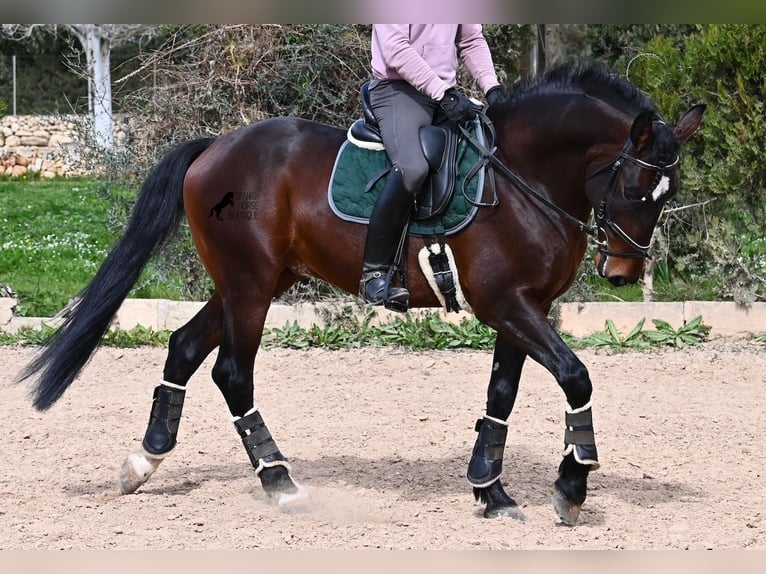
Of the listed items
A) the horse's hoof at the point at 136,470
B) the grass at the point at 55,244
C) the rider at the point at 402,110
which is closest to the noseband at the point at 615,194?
the rider at the point at 402,110

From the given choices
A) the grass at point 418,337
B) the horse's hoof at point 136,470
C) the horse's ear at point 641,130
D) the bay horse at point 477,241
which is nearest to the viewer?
the horse's ear at point 641,130

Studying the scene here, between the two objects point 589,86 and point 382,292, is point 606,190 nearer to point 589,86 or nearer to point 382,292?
point 589,86

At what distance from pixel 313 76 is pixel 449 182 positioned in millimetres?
4853

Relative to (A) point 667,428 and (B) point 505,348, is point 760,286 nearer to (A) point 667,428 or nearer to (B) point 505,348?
(A) point 667,428

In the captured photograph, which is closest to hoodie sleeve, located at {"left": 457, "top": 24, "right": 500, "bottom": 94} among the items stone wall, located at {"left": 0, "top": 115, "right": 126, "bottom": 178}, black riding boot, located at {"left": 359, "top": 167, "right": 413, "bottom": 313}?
black riding boot, located at {"left": 359, "top": 167, "right": 413, "bottom": 313}

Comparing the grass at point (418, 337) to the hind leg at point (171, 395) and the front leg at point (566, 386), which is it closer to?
the hind leg at point (171, 395)

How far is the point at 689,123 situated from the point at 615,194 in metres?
0.49

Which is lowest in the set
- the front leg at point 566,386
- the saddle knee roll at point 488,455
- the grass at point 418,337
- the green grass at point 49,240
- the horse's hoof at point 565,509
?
the green grass at point 49,240

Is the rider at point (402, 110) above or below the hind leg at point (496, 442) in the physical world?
above

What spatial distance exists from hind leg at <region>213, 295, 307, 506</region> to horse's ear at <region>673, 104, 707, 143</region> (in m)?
2.22

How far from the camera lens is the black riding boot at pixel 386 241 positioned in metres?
5.14

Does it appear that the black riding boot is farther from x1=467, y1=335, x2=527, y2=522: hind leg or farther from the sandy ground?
the sandy ground

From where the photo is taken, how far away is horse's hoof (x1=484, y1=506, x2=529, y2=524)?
5.22 meters

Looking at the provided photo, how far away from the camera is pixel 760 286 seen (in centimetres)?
954
